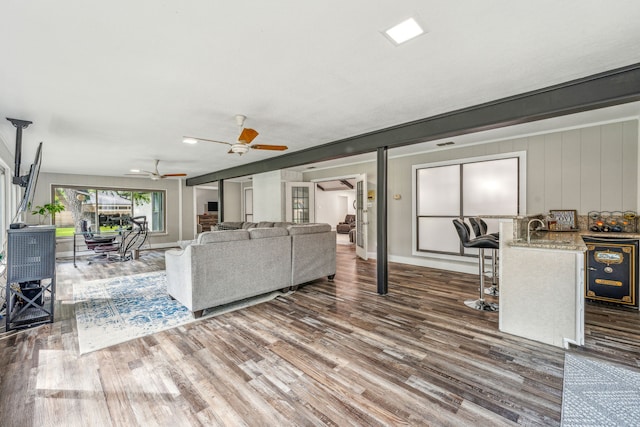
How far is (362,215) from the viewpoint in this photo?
21.6 feet

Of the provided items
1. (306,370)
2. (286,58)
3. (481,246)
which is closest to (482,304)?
(481,246)

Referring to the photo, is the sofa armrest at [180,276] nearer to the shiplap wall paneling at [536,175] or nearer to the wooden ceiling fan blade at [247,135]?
the wooden ceiling fan blade at [247,135]

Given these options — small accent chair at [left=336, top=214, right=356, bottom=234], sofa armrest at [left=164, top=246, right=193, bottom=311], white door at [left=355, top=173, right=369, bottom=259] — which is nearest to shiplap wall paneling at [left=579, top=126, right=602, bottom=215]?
white door at [left=355, top=173, right=369, bottom=259]

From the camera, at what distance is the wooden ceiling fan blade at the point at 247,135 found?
3256 millimetres

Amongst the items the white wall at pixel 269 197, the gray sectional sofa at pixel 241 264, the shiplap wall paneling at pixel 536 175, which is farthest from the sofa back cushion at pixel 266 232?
the shiplap wall paneling at pixel 536 175

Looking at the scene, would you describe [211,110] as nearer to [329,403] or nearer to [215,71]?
[215,71]

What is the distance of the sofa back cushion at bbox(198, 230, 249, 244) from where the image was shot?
10.5ft

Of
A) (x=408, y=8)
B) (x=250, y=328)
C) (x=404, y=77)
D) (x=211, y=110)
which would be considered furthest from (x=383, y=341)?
(x=211, y=110)

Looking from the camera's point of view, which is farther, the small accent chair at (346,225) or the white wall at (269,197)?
the small accent chair at (346,225)

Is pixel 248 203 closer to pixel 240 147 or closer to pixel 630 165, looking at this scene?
pixel 240 147

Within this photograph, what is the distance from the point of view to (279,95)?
108 inches

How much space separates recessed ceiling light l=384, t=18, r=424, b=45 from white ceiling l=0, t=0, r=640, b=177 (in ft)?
0.19

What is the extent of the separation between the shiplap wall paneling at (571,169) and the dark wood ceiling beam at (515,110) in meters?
1.88

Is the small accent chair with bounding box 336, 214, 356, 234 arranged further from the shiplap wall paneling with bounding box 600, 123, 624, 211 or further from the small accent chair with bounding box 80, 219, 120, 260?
the shiplap wall paneling with bounding box 600, 123, 624, 211
